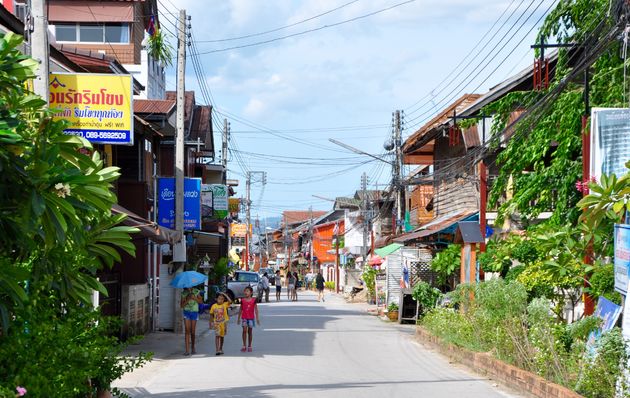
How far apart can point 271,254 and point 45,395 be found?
15581cm

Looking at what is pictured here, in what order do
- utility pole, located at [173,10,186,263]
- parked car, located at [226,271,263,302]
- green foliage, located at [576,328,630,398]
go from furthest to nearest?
parked car, located at [226,271,263,302] < utility pole, located at [173,10,186,263] < green foliage, located at [576,328,630,398]

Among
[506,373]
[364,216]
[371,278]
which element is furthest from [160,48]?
[364,216]

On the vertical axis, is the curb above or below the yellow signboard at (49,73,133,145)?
below

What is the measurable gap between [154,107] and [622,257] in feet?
60.5

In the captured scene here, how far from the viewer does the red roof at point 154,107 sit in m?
27.1

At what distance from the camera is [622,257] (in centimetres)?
1243

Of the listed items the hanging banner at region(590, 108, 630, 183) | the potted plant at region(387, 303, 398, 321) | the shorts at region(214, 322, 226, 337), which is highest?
the hanging banner at region(590, 108, 630, 183)

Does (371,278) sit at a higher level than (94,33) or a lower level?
lower

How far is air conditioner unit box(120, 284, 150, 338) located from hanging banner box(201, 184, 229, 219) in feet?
34.9

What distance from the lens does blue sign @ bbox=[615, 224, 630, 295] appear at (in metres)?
12.2

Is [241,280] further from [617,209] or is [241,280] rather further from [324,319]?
[617,209]

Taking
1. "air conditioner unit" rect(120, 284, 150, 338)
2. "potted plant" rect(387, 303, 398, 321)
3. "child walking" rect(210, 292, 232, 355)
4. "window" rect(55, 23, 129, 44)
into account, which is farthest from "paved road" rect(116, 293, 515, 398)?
"window" rect(55, 23, 129, 44)

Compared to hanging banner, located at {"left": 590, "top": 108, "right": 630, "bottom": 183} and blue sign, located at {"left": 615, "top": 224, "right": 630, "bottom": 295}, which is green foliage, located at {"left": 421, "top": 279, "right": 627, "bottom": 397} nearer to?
blue sign, located at {"left": 615, "top": 224, "right": 630, "bottom": 295}

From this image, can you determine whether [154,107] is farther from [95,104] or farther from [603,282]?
[603,282]
